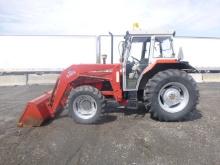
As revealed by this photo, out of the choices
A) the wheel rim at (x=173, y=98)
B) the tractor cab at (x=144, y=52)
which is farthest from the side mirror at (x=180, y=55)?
the wheel rim at (x=173, y=98)

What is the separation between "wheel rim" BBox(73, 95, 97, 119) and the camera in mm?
8141

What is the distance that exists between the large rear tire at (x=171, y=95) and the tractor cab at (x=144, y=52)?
0.50 metres

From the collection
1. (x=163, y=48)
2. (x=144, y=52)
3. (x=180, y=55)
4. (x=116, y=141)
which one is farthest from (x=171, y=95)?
(x=116, y=141)

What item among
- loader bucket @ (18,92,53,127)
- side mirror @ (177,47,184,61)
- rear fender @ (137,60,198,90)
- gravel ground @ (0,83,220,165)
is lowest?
gravel ground @ (0,83,220,165)

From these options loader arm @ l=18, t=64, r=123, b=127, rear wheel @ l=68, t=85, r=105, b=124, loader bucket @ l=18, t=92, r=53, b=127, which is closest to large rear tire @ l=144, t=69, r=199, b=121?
loader arm @ l=18, t=64, r=123, b=127

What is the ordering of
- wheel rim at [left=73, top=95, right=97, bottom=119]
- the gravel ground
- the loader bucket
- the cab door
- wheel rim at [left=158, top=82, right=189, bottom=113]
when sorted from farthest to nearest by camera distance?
1. the cab door
2. wheel rim at [left=158, top=82, right=189, bottom=113]
3. wheel rim at [left=73, top=95, right=97, bottom=119]
4. the loader bucket
5. the gravel ground

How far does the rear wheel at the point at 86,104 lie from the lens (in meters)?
8.04

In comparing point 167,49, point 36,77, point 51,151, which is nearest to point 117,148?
point 51,151

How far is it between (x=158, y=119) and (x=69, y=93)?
237 centimetres

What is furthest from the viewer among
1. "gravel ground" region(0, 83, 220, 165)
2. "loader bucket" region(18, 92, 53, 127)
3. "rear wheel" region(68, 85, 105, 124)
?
"rear wheel" region(68, 85, 105, 124)

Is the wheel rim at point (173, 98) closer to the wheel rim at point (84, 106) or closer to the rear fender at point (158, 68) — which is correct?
the rear fender at point (158, 68)

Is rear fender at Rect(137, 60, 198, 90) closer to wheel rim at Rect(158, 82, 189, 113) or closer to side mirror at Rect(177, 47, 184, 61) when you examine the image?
side mirror at Rect(177, 47, 184, 61)

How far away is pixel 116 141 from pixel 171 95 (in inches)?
94.2

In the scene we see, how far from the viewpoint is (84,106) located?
27.0ft
